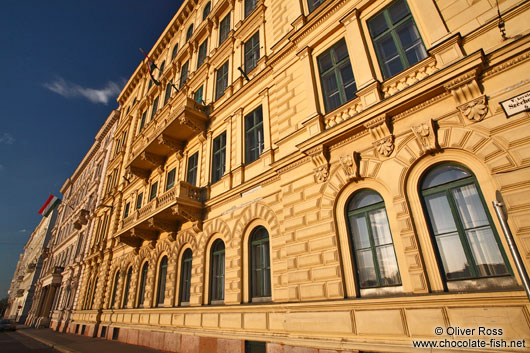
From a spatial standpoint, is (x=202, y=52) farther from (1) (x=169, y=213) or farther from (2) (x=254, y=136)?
(1) (x=169, y=213)

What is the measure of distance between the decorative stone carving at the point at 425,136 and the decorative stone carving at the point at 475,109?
68cm

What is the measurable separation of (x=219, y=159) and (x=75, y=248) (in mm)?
29100

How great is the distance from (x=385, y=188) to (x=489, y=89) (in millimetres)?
3112

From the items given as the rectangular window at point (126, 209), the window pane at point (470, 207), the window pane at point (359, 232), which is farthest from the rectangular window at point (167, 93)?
the window pane at point (470, 207)

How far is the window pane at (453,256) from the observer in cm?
562

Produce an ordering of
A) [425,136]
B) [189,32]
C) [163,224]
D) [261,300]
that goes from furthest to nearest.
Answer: [189,32] < [163,224] < [261,300] < [425,136]

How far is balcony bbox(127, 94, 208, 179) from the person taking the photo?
1486cm

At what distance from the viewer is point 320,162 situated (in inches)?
329

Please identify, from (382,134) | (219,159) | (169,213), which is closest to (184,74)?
(219,159)

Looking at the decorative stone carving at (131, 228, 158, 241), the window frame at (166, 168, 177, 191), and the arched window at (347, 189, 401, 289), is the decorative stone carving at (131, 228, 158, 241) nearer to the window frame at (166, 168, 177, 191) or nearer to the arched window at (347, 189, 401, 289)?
the window frame at (166, 168, 177, 191)

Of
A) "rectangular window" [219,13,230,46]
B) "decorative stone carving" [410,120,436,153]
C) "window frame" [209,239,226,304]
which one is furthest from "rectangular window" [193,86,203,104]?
"decorative stone carving" [410,120,436,153]

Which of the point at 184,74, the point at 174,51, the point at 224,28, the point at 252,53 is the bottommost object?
the point at 252,53

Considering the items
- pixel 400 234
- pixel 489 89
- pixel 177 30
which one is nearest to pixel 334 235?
pixel 400 234

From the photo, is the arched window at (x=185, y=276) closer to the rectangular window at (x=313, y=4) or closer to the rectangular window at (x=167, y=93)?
the rectangular window at (x=313, y=4)
